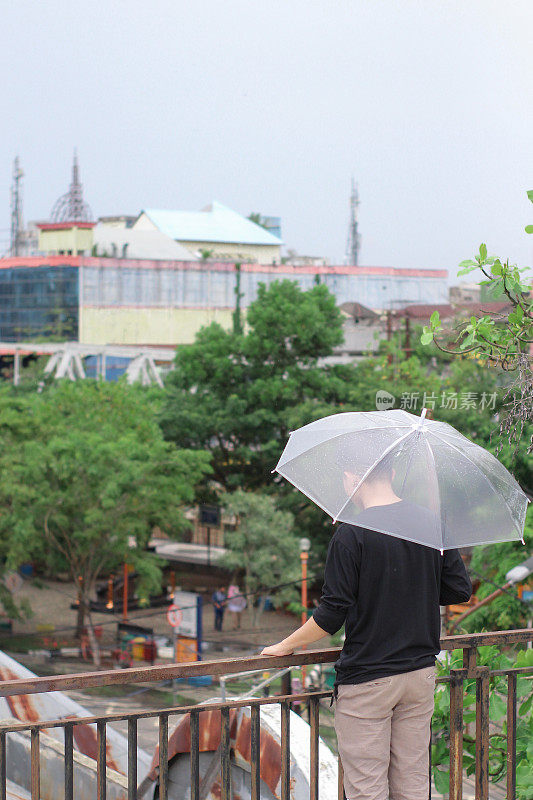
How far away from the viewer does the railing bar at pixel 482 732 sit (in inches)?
133

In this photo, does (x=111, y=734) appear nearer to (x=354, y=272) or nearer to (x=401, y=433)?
(x=401, y=433)

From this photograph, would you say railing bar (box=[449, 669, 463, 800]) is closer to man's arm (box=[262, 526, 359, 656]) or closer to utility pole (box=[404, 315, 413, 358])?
man's arm (box=[262, 526, 359, 656])

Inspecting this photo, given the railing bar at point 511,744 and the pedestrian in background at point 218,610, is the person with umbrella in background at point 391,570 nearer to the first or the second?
the railing bar at point 511,744

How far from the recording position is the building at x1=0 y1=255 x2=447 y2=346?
2334 inches

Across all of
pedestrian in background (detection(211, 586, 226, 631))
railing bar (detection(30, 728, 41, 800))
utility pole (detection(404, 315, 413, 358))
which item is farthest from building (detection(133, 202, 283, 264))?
railing bar (detection(30, 728, 41, 800))

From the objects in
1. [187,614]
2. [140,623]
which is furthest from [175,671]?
[140,623]

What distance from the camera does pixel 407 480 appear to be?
122 inches

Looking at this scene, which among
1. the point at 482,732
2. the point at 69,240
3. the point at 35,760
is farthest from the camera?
the point at 69,240

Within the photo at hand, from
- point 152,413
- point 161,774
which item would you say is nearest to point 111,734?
point 161,774

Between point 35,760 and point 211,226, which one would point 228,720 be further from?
point 211,226

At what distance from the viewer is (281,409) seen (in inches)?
1107

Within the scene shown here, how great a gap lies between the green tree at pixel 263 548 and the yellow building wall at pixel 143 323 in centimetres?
3607

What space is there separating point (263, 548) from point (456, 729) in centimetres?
2073

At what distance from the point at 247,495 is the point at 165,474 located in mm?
2534
